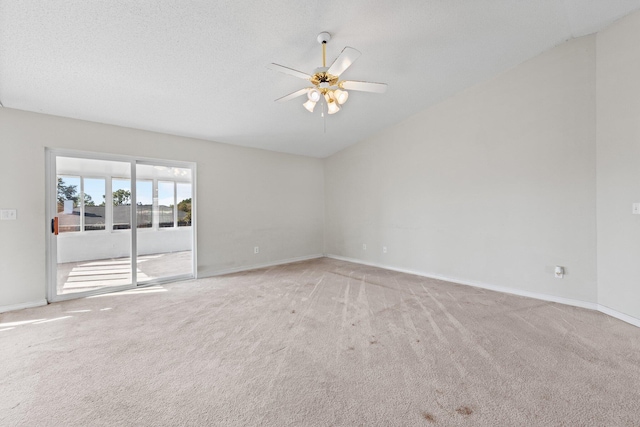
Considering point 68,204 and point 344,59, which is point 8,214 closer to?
point 68,204

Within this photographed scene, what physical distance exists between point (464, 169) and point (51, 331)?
5579 millimetres

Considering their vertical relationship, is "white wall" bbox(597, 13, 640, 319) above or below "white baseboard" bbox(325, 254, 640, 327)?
above

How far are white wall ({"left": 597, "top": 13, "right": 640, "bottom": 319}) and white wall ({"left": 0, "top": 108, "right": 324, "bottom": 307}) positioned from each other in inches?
195

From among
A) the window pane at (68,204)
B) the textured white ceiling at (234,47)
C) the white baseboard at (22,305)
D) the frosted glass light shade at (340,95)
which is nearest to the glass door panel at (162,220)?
the window pane at (68,204)

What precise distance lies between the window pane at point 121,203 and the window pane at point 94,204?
0.47 feet

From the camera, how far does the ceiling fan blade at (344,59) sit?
7.23 ft

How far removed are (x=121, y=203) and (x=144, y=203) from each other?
0.32m

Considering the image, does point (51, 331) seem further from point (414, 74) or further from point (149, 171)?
point (414, 74)

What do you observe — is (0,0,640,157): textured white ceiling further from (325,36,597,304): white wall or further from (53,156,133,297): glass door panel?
(53,156,133,297): glass door panel

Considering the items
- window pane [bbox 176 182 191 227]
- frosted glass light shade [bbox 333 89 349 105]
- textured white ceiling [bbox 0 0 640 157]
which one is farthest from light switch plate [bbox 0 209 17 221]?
frosted glass light shade [bbox 333 89 349 105]

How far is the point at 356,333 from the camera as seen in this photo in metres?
2.62

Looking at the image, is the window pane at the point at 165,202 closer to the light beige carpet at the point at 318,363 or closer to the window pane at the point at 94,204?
the window pane at the point at 94,204

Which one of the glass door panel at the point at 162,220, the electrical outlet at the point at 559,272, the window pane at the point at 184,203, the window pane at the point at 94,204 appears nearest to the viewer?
the electrical outlet at the point at 559,272

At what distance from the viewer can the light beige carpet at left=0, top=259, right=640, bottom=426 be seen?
1.60 meters
